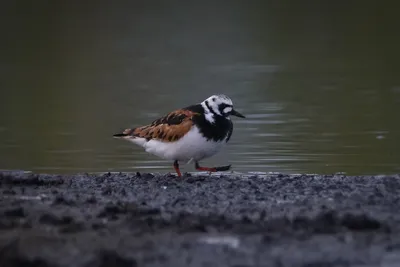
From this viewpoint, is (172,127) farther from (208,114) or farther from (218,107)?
(218,107)

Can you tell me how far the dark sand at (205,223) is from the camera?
6.86m

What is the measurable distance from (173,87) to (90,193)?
10095mm

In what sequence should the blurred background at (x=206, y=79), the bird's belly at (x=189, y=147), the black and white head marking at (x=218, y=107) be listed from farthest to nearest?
the blurred background at (x=206, y=79), the black and white head marking at (x=218, y=107), the bird's belly at (x=189, y=147)

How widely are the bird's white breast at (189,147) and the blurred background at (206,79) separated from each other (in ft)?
4.53

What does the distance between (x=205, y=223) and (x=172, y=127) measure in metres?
2.60

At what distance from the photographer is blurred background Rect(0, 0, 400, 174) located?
12891 millimetres

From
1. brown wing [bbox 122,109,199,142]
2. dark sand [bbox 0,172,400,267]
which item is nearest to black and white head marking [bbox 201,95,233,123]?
brown wing [bbox 122,109,199,142]

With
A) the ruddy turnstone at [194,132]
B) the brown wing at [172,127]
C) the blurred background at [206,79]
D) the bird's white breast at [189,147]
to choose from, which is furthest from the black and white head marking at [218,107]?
the blurred background at [206,79]

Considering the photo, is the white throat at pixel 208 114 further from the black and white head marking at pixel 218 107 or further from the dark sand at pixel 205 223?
the dark sand at pixel 205 223

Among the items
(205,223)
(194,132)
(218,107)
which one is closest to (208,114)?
(218,107)

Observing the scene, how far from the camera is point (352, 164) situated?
12.0 metres

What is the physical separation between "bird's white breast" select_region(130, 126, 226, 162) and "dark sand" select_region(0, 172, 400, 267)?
341 millimetres

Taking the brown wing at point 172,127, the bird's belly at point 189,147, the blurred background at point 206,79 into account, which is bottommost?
the bird's belly at point 189,147

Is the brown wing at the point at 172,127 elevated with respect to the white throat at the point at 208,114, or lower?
lower
